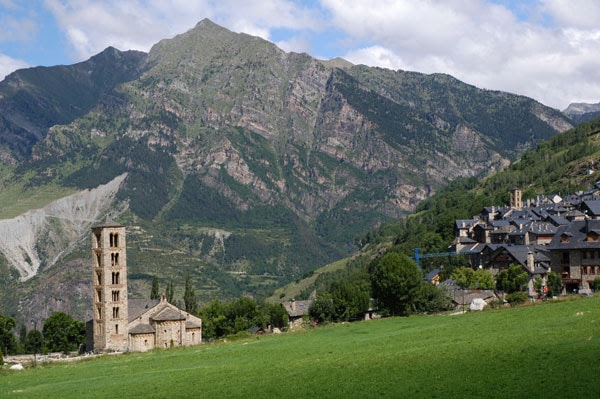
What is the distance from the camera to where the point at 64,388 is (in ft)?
219

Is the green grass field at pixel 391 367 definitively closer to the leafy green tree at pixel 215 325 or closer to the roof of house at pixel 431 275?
the leafy green tree at pixel 215 325

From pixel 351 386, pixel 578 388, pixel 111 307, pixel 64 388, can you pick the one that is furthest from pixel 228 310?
pixel 578 388

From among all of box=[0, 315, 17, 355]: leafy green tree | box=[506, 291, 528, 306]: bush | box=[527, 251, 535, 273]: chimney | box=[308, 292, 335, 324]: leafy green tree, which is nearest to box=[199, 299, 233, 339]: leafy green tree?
box=[308, 292, 335, 324]: leafy green tree

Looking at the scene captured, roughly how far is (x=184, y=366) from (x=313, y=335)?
2428cm

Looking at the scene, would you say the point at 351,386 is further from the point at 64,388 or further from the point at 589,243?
the point at 589,243

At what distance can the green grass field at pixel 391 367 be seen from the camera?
48.0m

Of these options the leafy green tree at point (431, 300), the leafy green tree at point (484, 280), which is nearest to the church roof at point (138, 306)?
the leafy green tree at point (431, 300)

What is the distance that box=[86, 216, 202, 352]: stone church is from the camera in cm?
13038

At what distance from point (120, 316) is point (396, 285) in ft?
135

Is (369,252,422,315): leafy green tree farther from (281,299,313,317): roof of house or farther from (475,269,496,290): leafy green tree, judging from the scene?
(281,299,313,317): roof of house

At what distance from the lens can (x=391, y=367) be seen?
56781mm

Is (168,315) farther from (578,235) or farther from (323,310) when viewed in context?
(578,235)

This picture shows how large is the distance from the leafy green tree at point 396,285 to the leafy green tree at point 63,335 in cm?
6318

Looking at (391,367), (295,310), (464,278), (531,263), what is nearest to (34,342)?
(295,310)
